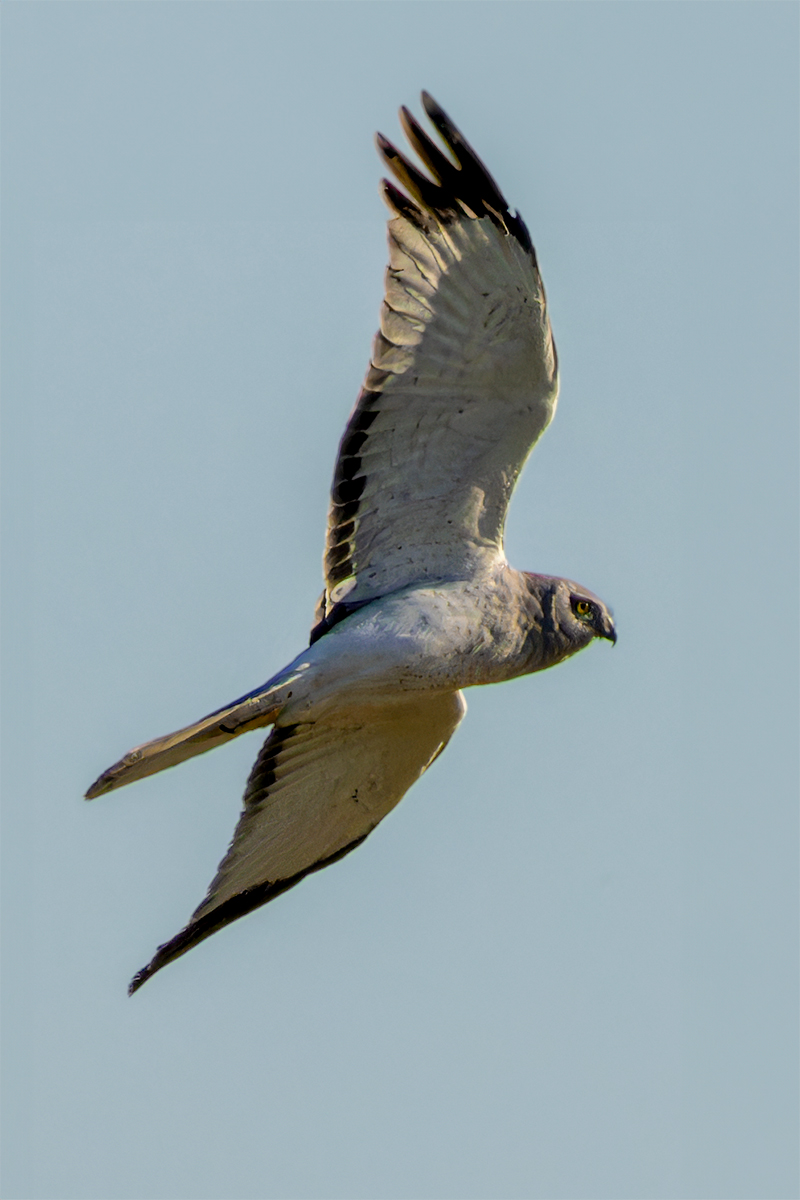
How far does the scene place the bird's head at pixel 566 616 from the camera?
1297cm

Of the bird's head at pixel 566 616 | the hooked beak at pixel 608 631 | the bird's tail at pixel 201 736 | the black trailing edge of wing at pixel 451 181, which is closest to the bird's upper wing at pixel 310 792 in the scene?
the bird's tail at pixel 201 736

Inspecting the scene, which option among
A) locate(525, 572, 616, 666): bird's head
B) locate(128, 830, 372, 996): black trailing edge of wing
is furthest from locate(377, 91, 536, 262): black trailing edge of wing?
locate(128, 830, 372, 996): black trailing edge of wing

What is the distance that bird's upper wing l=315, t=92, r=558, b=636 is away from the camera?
40.8 ft

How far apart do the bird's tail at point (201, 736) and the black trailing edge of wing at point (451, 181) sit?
8.25 feet

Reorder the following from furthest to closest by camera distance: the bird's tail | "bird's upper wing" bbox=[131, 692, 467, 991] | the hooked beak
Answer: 1. "bird's upper wing" bbox=[131, 692, 467, 991]
2. the hooked beak
3. the bird's tail

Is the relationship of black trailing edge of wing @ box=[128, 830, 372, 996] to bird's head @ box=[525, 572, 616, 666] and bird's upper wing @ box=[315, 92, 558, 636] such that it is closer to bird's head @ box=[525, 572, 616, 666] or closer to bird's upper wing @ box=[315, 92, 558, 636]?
bird's upper wing @ box=[315, 92, 558, 636]

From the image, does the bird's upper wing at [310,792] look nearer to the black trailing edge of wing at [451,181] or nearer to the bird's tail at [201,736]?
the bird's tail at [201,736]

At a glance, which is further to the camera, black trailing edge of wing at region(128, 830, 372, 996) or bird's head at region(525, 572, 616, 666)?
black trailing edge of wing at region(128, 830, 372, 996)

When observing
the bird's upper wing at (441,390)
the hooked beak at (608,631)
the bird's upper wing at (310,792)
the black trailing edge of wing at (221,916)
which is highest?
the bird's upper wing at (441,390)

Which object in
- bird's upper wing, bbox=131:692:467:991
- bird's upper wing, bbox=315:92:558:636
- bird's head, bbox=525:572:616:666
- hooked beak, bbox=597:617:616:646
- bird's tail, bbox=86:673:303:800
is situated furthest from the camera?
bird's upper wing, bbox=131:692:467:991

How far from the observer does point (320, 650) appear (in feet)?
41.8

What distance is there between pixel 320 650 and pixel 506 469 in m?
1.39

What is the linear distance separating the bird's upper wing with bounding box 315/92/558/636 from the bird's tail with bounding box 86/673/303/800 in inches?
24.0

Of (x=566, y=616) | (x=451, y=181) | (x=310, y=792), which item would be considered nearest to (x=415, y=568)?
(x=566, y=616)
